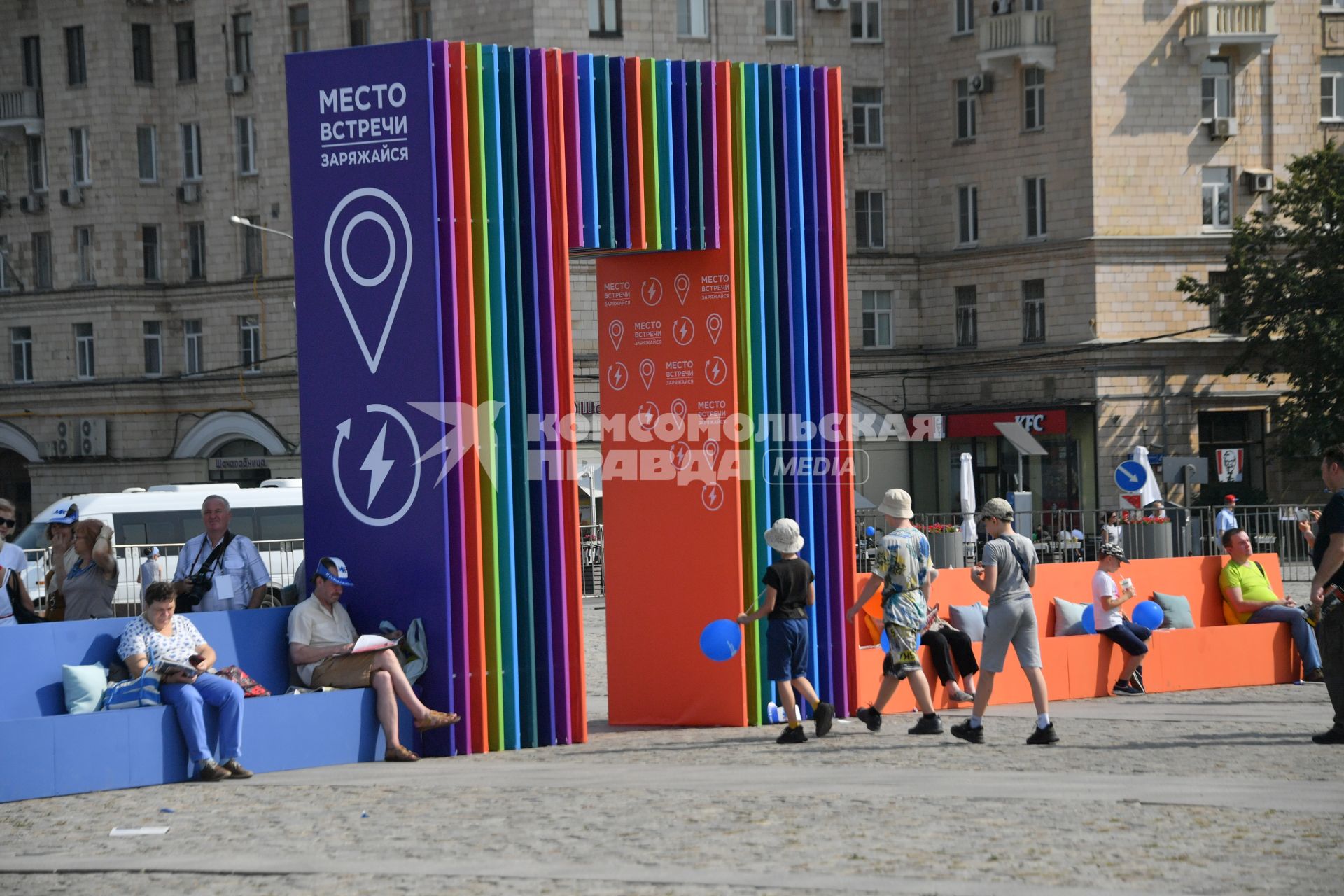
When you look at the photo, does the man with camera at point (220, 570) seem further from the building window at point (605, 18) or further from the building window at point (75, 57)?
the building window at point (75, 57)

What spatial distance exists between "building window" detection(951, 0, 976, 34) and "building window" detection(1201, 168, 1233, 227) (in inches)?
272

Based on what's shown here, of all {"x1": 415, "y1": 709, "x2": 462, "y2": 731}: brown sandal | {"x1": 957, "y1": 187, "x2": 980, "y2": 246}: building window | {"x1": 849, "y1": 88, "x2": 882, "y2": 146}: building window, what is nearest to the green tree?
{"x1": 957, "y1": 187, "x2": 980, "y2": 246}: building window

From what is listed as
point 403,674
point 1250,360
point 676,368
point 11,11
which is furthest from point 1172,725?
point 11,11

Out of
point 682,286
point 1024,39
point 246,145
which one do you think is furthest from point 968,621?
point 246,145

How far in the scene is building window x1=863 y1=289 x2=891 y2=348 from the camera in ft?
151

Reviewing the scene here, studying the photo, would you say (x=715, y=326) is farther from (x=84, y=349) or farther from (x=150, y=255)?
(x=84, y=349)

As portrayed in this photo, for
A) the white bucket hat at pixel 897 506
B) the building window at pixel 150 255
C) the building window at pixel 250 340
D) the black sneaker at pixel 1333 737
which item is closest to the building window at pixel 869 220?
the building window at pixel 250 340

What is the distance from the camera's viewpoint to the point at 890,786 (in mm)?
10031

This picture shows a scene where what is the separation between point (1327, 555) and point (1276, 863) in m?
4.11

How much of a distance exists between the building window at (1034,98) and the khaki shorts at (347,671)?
34486 mm

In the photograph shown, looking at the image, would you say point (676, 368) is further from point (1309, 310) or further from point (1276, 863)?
point (1309, 310)

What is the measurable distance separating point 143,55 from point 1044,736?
42631 mm

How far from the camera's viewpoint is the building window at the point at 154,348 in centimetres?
4834

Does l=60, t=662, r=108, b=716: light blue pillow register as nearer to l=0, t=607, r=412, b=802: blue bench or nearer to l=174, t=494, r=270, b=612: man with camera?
l=0, t=607, r=412, b=802: blue bench
